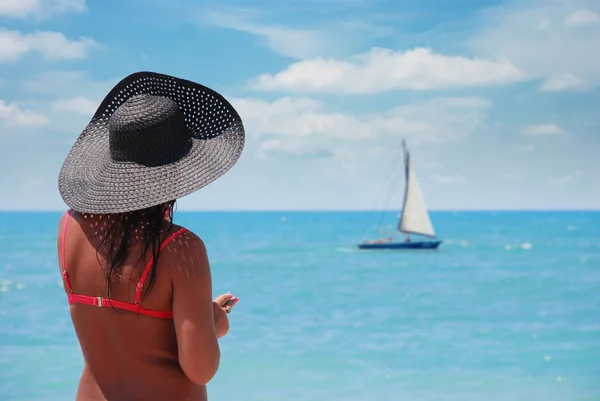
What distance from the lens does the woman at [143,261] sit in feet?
4.58

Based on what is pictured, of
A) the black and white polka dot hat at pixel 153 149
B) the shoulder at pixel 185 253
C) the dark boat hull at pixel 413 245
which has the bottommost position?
the dark boat hull at pixel 413 245

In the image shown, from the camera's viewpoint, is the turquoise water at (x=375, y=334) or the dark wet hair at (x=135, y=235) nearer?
the dark wet hair at (x=135, y=235)

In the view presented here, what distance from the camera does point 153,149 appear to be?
149 cm

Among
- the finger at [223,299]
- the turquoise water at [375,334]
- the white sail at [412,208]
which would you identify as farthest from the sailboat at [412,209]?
the finger at [223,299]

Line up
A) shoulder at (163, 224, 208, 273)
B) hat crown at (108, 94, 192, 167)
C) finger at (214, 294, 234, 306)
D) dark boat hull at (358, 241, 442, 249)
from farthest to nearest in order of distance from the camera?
1. dark boat hull at (358, 241, 442, 249)
2. finger at (214, 294, 234, 306)
3. hat crown at (108, 94, 192, 167)
4. shoulder at (163, 224, 208, 273)

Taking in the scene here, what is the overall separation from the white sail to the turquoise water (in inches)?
119

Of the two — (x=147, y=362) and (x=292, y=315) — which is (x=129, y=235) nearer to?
(x=147, y=362)

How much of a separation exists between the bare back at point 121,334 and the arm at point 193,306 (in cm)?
2

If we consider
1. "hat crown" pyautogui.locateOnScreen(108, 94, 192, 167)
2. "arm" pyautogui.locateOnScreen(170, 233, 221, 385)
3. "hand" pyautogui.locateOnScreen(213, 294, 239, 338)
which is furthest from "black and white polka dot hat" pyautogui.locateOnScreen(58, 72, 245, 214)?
"hand" pyautogui.locateOnScreen(213, 294, 239, 338)

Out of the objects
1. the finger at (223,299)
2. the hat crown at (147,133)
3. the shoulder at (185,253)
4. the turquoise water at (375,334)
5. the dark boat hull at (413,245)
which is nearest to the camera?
the shoulder at (185,253)

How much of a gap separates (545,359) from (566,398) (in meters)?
2.58

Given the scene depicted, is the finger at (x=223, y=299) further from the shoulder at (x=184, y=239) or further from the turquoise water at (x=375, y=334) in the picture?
the turquoise water at (x=375, y=334)

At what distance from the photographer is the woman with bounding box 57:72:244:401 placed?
140cm

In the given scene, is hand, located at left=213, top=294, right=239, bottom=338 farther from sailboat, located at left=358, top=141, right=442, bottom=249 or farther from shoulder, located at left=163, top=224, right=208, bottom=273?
sailboat, located at left=358, top=141, right=442, bottom=249
